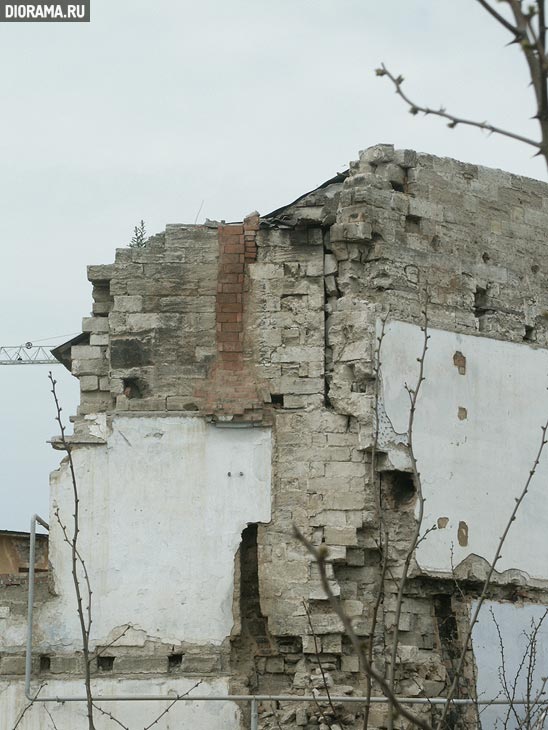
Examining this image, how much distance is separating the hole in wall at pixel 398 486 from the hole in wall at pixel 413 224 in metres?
2.06

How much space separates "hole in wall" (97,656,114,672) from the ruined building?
33 mm

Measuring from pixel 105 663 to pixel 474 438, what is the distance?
3.47 m

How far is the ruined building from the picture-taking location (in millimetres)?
11094

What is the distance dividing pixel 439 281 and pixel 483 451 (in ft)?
4.77

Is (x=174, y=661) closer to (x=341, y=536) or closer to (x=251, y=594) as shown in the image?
(x=251, y=594)

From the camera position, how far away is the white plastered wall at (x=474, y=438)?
1141cm

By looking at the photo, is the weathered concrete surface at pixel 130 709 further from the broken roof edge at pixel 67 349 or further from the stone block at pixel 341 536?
the broken roof edge at pixel 67 349

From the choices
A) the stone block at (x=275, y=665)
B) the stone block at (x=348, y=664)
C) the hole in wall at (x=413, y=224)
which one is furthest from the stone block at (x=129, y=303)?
the stone block at (x=348, y=664)

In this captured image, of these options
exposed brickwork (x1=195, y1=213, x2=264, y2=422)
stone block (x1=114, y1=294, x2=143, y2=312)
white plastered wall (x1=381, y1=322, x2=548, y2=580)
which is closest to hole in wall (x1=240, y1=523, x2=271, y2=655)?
exposed brickwork (x1=195, y1=213, x2=264, y2=422)

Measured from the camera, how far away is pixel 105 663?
11.2 metres

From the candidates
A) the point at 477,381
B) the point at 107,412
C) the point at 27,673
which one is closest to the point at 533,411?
the point at 477,381

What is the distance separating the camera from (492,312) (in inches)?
484

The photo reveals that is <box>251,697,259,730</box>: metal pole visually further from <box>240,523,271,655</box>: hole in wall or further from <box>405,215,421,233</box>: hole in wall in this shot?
<box>405,215,421,233</box>: hole in wall

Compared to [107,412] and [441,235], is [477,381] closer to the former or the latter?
[441,235]
